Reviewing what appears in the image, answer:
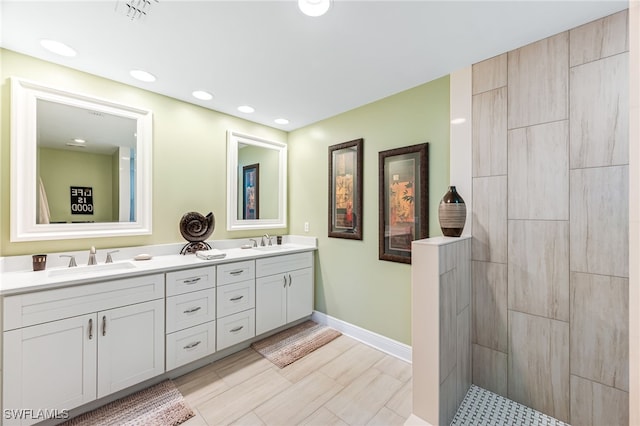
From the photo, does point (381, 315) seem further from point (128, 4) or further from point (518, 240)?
point (128, 4)

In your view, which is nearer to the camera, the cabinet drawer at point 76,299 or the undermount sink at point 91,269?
the cabinet drawer at point 76,299

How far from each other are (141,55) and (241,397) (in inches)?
100

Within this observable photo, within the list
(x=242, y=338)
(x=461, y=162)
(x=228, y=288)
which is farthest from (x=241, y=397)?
(x=461, y=162)

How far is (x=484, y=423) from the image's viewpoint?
1685 mm

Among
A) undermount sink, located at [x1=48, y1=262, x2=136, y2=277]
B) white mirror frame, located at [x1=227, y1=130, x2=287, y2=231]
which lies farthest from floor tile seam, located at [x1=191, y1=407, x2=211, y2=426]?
white mirror frame, located at [x1=227, y1=130, x2=287, y2=231]

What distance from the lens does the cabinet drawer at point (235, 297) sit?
2.36m

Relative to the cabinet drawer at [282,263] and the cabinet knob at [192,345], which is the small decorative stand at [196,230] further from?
the cabinet knob at [192,345]

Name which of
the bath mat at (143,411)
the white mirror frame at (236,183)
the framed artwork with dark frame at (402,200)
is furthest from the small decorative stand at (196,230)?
the framed artwork with dark frame at (402,200)

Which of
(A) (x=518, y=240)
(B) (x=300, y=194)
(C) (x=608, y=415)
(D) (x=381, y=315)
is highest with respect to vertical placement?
(B) (x=300, y=194)

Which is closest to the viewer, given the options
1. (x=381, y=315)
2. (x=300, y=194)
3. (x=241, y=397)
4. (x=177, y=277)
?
(x=241, y=397)

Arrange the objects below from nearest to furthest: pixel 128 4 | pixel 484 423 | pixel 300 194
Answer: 1. pixel 128 4
2. pixel 484 423
3. pixel 300 194

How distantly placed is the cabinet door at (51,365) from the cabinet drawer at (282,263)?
1281mm

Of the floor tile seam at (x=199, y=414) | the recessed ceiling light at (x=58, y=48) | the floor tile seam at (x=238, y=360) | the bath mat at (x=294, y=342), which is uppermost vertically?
the recessed ceiling light at (x=58, y=48)

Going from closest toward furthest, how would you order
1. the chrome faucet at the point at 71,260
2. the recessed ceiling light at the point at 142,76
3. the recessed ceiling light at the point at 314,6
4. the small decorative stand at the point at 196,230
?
the recessed ceiling light at the point at 314,6, the chrome faucet at the point at 71,260, the recessed ceiling light at the point at 142,76, the small decorative stand at the point at 196,230
